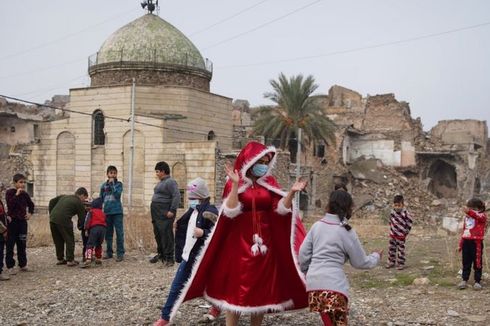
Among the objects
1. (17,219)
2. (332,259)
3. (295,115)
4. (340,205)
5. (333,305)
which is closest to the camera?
(333,305)

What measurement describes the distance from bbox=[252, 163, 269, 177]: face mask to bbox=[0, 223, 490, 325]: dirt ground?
1772 mm

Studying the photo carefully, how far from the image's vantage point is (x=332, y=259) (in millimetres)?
4230

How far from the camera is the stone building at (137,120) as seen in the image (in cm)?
2902

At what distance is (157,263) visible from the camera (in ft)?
31.0

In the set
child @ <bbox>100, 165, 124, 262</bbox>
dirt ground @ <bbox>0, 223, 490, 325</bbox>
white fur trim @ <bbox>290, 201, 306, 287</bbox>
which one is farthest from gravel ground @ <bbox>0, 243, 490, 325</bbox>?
child @ <bbox>100, 165, 124, 262</bbox>

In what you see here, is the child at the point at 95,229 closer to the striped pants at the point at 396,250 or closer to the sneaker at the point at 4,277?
the sneaker at the point at 4,277

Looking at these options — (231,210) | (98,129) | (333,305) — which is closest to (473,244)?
(333,305)

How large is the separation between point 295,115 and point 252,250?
3006 cm

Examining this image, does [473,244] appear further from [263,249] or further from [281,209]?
[263,249]

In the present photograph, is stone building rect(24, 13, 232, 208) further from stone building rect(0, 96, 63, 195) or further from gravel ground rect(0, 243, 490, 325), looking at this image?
gravel ground rect(0, 243, 490, 325)

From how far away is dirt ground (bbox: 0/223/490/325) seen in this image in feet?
19.1

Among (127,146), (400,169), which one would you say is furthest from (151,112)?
(400,169)

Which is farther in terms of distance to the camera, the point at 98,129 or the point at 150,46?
the point at 98,129

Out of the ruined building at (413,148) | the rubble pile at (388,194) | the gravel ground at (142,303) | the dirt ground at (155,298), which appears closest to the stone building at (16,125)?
the ruined building at (413,148)
